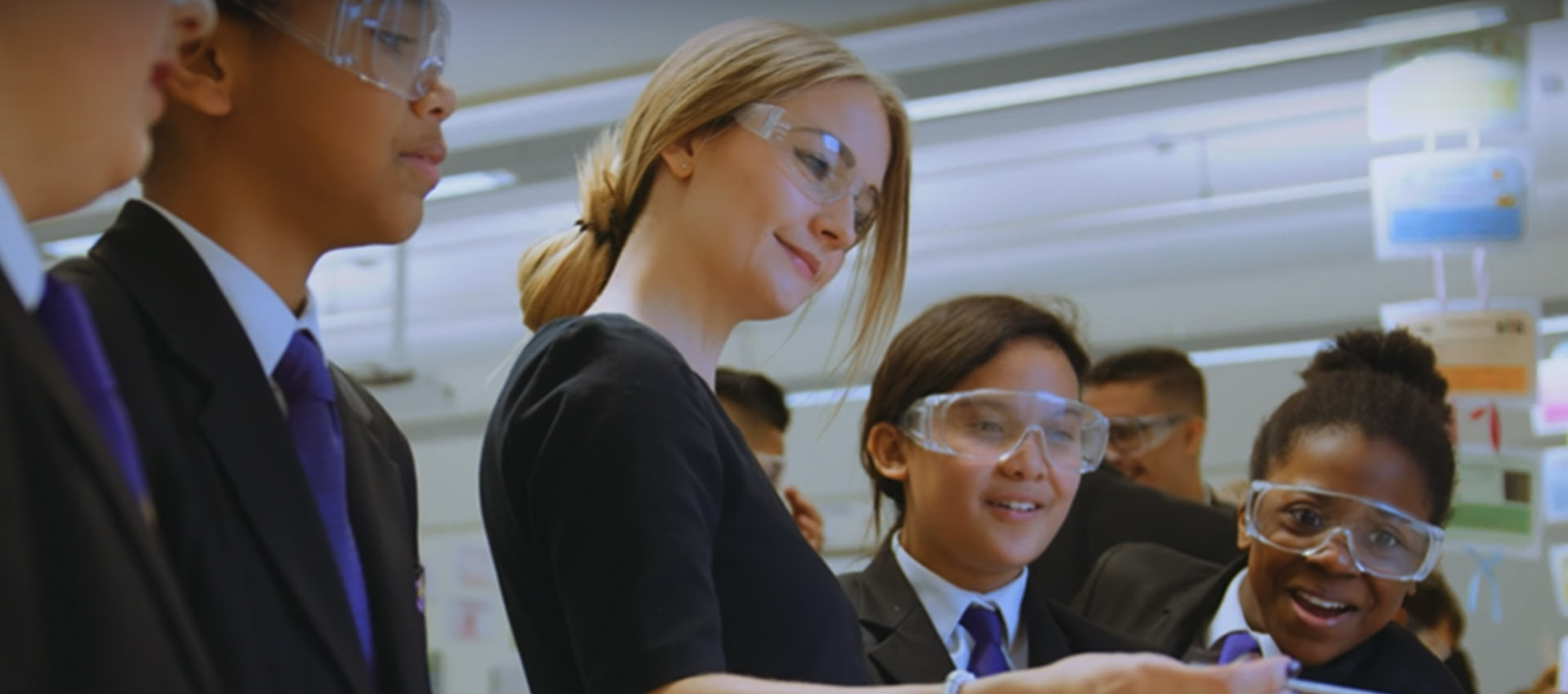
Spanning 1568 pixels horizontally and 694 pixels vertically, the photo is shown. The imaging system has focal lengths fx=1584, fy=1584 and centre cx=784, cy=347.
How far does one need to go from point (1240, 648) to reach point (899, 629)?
1.80ft

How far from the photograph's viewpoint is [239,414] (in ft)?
3.90

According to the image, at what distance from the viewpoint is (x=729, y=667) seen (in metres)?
1.45

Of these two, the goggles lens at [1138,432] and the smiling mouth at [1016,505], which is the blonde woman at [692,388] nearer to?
the smiling mouth at [1016,505]

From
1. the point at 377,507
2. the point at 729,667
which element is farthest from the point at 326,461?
the point at 729,667

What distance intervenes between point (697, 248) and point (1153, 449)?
2.74m

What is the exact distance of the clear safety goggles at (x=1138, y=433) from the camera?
13.5 feet

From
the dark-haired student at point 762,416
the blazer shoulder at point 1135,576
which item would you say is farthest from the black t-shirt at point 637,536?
the dark-haired student at point 762,416

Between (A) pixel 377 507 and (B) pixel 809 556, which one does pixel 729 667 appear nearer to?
(B) pixel 809 556

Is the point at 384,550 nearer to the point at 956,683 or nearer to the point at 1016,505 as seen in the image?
the point at 956,683

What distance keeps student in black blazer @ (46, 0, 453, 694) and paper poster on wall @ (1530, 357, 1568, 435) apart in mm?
4798

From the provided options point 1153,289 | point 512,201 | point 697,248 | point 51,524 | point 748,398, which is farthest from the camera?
point 1153,289

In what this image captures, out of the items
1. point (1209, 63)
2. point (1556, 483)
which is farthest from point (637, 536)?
point (1556, 483)

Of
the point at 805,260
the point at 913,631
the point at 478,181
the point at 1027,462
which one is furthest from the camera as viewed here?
the point at 478,181

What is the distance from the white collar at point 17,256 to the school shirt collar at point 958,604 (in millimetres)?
1511
